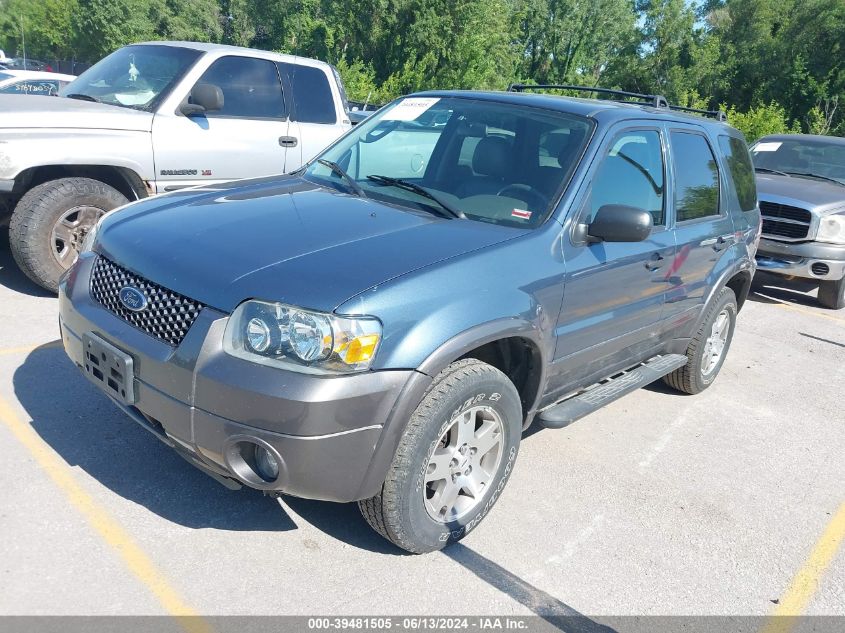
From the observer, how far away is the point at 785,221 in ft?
27.6

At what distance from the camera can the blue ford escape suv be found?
262 cm

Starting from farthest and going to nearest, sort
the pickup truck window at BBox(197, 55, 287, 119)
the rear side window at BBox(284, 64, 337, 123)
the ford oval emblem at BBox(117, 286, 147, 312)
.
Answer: the rear side window at BBox(284, 64, 337, 123), the pickup truck window at BBox(197, 55, 287, 119), the ford oval emblem at BBox(117, 286, 147, 312)

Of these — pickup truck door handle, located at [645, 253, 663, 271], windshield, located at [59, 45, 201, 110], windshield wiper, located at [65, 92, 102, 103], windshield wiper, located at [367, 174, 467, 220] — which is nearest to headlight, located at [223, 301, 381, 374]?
windshield wiper, located at [367, 174, 467, 220]

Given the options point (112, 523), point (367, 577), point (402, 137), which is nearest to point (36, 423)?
point (112, 523)

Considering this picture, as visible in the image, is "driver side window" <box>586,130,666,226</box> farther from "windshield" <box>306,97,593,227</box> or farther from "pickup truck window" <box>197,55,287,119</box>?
"pickup truck window" <box>197,55,287,119</box>

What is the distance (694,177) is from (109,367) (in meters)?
3.51

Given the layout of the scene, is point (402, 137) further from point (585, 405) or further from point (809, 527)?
point (809, 527)

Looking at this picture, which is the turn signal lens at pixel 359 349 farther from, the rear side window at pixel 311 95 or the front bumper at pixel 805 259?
the front bumper at pixel 805 259

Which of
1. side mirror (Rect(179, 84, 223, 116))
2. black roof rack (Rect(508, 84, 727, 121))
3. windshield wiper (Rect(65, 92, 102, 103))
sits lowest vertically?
windshield wiper (Rect(65, 92, 102, 103))

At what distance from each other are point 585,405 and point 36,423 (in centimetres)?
282

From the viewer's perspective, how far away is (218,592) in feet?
9.13

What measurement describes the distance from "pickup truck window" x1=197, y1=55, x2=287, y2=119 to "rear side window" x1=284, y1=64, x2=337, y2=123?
170 mm

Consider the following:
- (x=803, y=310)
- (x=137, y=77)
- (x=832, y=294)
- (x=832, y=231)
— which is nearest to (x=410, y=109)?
(x=137, y=77)

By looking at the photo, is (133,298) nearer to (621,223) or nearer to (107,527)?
(107,527)
